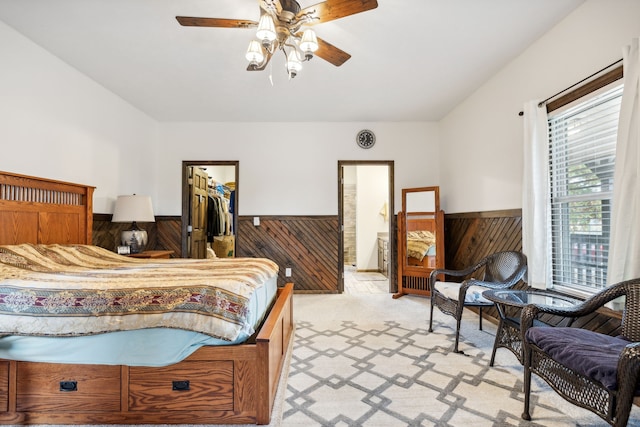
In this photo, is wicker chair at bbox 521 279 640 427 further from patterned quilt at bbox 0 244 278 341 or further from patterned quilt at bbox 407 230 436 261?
patterned quilt at bbox 407 230 436 261

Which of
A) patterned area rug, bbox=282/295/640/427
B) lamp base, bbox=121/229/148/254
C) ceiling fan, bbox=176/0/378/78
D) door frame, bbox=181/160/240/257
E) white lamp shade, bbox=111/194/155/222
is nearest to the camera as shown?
patterned area rug, bbox=282/295/640/427

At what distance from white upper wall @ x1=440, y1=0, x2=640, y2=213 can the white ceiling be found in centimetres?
14

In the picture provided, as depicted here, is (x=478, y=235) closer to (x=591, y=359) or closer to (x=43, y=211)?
(x=591, y=359)

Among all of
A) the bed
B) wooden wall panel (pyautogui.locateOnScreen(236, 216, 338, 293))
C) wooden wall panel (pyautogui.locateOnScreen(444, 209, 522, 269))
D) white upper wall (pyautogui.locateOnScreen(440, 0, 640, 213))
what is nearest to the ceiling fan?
white upper wall (pyautogui.locateOnScreen(440, 0, 640, 213))

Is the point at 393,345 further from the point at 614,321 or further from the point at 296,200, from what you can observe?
the point at 296,200

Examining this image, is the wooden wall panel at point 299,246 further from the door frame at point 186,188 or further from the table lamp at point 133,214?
the table lamp at point 133,214

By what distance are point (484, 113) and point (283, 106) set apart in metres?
2.55

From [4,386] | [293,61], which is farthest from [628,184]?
[4,386]

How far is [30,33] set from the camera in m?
2.61

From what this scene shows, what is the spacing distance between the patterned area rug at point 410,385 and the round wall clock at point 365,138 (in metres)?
3.03

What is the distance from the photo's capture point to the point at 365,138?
4965 mm

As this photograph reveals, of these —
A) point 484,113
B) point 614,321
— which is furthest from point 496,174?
point 614,321

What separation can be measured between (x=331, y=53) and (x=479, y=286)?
2.26 m

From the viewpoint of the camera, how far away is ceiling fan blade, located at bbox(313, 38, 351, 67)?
224cm
